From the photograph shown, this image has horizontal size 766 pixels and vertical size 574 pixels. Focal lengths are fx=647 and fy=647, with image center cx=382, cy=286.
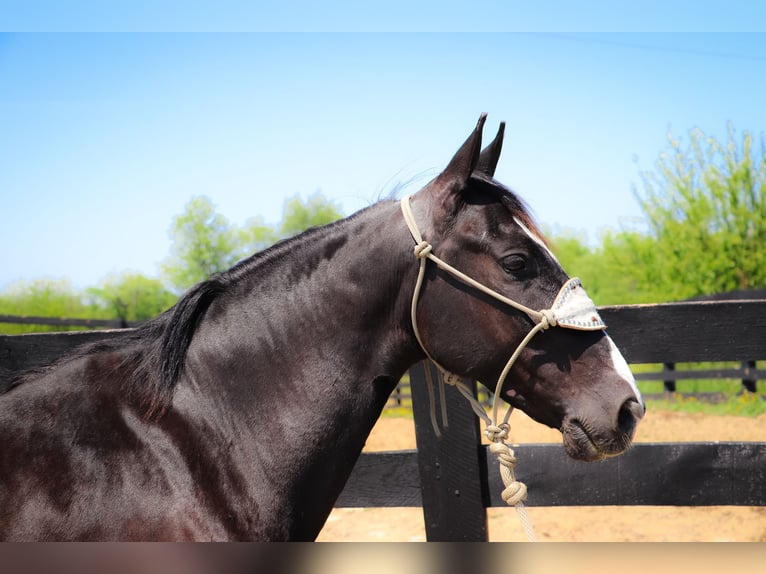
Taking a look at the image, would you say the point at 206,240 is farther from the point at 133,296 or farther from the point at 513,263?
the point at 513,263

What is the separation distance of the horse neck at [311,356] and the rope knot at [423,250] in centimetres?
5

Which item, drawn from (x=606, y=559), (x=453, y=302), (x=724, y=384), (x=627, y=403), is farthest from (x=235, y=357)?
(x=724, y=384)

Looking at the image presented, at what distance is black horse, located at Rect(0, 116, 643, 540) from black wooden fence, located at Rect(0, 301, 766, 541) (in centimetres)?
123

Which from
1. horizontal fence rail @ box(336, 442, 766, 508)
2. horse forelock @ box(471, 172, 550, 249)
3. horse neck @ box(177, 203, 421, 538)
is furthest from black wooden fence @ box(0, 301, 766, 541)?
horse forelock @ box(471, 172, 550, 249)

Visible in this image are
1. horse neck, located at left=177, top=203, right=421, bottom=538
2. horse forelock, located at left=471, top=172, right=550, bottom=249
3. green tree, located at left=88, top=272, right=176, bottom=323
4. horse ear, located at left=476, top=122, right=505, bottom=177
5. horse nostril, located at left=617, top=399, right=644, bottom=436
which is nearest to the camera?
horse nostril, located at left=617, top=399, right=644, bottom=436

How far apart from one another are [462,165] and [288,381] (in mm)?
896

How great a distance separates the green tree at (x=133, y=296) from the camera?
29.1m

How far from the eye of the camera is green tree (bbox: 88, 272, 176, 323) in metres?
29.1

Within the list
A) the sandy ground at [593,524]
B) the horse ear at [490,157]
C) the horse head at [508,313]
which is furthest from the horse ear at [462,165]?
the sandy ground at [593,524]

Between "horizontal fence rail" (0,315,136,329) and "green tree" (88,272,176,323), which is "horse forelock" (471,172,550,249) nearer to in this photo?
"horizontal fence rail" (0,315,136,329)

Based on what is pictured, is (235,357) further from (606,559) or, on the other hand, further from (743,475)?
(743,475)

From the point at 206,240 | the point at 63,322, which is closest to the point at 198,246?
the point at 206,240

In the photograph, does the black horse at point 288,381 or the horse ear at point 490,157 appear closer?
the black horse at point 288,381

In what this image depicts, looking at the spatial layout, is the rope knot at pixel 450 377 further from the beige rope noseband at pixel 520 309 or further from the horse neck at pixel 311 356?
the horse neck at pixel 311 356
